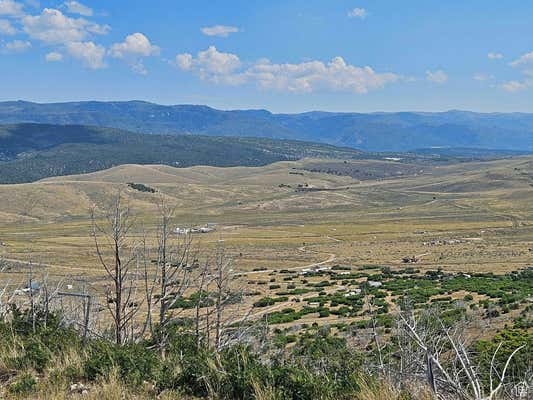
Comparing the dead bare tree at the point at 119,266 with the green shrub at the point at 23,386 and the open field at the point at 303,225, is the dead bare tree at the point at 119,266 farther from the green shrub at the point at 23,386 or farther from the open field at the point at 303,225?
the open field at the point at 303,225

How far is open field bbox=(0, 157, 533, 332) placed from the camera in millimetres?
63562

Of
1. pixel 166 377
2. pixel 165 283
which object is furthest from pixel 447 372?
pixel 165 283

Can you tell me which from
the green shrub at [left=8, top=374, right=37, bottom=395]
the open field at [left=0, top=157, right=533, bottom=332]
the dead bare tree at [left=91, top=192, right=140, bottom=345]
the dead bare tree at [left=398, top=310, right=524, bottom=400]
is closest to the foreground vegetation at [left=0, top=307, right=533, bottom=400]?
the green shrub at [left=8, top=374, right=37, bottom=395]

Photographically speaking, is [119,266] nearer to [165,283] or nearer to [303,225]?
[165,283]

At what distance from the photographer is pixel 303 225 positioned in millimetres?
119250

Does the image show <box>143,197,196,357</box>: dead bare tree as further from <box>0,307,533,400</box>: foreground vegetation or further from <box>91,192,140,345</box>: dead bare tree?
<box>0,307,533,400</box>: foreground vegetation

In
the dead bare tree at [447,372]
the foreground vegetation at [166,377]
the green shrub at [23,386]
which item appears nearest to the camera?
the dead bare tree at [447,372]

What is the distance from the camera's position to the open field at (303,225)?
209 feet

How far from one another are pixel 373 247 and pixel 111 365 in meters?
79.1

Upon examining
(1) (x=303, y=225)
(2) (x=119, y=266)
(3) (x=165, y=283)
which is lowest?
(1) (x=303, y=225)

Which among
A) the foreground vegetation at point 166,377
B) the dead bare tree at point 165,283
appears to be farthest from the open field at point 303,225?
the foreground vegetation at point 166,377

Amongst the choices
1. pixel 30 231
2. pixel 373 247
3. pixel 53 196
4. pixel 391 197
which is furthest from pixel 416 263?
pixel 53 196

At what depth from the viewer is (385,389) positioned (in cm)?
591

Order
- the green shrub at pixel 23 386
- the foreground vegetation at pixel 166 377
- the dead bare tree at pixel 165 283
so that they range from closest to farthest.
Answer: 1. the foreground vegetation at pixel 166 377
2. the green shrub at pixel 23 386
3. the dead bare tree at pixel 165 283
